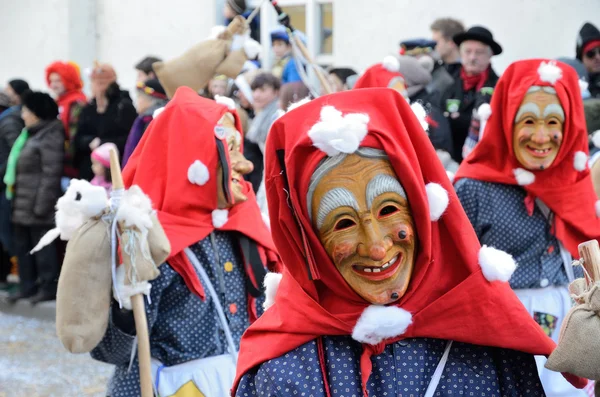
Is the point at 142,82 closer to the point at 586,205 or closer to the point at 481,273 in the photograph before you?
the point at 586,205

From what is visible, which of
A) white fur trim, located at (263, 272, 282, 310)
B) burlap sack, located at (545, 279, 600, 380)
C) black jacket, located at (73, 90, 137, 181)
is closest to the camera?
burlap sack, located at (545, 279, 600, 380)

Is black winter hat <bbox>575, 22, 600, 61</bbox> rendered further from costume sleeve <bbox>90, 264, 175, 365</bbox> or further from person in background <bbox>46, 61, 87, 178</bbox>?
person in background <bbox>46, 61, 87, 178</bbox>

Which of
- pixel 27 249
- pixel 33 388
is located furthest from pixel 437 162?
pixel 27 249

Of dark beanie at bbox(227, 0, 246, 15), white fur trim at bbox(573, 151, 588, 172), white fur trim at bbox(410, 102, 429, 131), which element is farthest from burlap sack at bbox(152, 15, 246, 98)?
white fur trim at bbox(410, 102, 429, 131)

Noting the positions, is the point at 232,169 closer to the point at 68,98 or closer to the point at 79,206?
the point at 79,206

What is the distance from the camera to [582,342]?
7.63ft

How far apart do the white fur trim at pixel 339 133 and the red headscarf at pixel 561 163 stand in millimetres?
2226

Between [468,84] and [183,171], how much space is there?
3160mm

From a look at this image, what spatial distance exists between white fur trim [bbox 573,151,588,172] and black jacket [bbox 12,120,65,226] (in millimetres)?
5676

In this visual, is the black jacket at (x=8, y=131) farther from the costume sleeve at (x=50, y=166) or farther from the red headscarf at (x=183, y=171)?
the red headscarf at (x=183, y=171)

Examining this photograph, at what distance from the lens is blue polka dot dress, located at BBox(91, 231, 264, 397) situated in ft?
13.1

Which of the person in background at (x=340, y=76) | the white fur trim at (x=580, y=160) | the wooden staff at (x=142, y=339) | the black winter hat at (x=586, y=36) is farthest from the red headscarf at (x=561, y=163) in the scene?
the person in background at (x=340, y=76)

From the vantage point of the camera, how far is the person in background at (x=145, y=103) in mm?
7344

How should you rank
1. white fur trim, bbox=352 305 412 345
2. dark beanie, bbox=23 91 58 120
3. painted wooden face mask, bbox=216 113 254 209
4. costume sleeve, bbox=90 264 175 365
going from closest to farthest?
white fur trim, bbox=352 305 412 345
costume sleeve, bbox=90 264 175 365
painted wooden face mask, bbox=216 113 254 209
dark beanie, bbox=23 91 58 120
